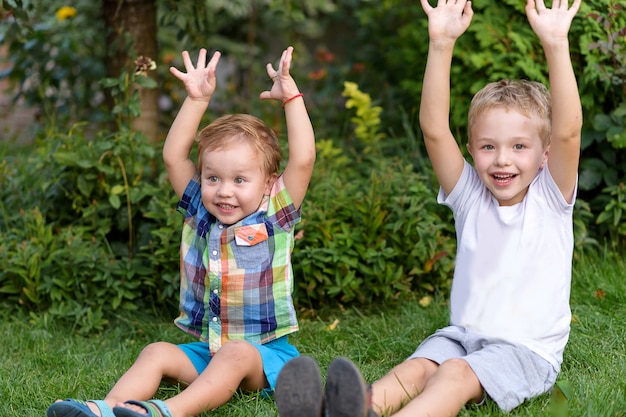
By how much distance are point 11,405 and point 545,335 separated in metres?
1.79

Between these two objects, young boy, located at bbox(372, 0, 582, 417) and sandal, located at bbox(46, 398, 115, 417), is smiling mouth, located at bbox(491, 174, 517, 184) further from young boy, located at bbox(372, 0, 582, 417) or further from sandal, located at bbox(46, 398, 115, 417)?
sandal, located at bbox(46, 398, 115, 417)

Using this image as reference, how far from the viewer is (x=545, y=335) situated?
109 inches

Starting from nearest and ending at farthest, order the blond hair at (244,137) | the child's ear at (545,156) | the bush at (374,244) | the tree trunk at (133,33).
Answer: the child's ear at (545,156) → the blond hair at (244,137) → the bush at (374,244) → the tree trunk at (133,33)

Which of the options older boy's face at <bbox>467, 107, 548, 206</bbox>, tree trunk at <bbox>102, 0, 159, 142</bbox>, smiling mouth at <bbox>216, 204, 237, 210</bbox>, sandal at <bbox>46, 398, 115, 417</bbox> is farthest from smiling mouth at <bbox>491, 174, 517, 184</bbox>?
tree trunk at <bbox>102, 0, 159, 142</bbox>

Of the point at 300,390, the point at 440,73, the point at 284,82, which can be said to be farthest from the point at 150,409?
the point at 440,73

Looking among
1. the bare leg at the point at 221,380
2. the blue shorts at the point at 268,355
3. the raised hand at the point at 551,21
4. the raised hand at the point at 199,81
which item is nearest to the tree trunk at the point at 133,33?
the raised hand at the point at 199,81

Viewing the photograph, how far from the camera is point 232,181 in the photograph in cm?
288

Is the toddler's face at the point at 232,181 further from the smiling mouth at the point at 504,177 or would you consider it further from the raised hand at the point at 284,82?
the smiling mouth at the point at 504,177

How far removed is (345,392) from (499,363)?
66 cm

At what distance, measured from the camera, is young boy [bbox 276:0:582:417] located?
2.63m

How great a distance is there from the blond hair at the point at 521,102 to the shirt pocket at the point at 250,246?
814mm

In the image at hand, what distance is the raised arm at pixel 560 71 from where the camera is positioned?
2.57 m

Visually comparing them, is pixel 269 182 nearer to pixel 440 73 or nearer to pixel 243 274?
pixel 243 274

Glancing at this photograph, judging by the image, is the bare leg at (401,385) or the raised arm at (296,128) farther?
the raised arm at (296,128)
